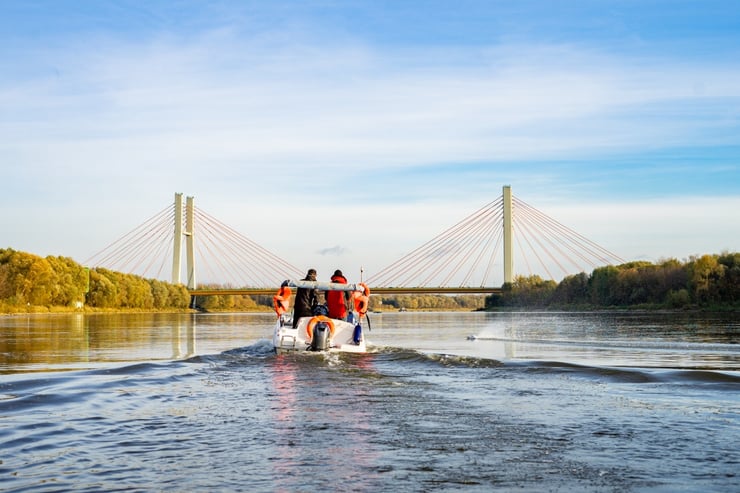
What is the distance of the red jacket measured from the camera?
2128cm

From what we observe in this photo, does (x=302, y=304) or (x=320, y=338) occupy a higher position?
(x=302, y=304)

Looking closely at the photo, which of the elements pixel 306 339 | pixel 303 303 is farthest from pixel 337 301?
pixel 306 339

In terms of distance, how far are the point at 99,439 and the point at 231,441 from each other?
4.74 ft

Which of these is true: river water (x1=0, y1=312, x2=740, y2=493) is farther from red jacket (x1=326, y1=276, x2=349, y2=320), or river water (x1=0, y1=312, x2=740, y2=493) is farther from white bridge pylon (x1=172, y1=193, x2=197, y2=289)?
white bridge pylon (x1=172, y1=193, x2=197, y2=289)

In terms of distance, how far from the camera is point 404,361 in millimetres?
18219

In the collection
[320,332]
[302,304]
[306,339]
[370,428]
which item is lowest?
[370,428]

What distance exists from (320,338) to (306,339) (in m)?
0.51

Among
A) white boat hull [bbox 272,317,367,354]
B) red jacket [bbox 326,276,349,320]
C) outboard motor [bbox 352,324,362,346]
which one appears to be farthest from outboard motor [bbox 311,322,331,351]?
red jacket [bbox 326,276,349,320]

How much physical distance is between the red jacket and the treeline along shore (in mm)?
56258

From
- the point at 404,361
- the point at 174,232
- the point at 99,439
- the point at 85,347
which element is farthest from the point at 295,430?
the point at 174,232

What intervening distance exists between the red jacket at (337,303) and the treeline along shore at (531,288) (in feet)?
185

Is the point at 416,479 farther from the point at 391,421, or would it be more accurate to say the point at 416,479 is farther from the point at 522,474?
the point at 391,421

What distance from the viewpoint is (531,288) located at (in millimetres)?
102188

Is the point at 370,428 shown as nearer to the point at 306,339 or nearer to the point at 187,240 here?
the point at 306,339
